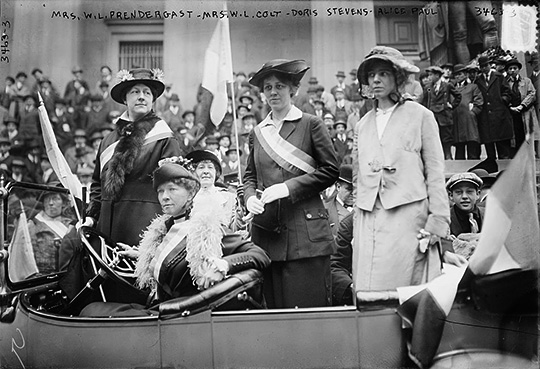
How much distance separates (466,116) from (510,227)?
2.44 feet

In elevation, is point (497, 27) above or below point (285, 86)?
above

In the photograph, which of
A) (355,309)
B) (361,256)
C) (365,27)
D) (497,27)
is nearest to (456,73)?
(497,27)

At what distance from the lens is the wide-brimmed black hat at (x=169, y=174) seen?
3787 millimetres

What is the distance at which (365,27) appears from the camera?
398cm

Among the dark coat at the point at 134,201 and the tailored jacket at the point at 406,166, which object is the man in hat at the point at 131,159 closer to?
the dark coat at the point at 134,201

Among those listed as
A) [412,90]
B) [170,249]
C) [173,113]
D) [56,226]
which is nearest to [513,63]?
[412,90]

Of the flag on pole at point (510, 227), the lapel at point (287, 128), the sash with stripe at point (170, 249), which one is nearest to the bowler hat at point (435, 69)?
the flag on pole at point (510, 227)

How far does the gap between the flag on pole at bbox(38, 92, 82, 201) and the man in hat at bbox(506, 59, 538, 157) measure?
2.75m

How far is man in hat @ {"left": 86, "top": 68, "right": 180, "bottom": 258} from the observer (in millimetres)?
3996

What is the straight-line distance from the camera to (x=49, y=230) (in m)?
4.29

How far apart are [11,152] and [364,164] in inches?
85.9

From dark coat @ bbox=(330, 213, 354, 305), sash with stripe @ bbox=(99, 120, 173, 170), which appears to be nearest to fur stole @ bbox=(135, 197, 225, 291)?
sash with stripe @ bbox=(99, 120, 173, 170)

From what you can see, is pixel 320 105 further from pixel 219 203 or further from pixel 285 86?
pixel 219 203

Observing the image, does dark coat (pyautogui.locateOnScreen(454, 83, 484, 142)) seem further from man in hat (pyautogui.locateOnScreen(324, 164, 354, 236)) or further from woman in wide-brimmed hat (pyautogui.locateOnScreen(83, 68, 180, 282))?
woman in wide-brimmed hat (pyautogui.locateOnScreen(83, 68, 180, 282))
